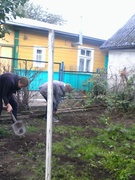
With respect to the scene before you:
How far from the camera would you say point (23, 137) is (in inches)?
231

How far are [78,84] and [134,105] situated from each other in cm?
478

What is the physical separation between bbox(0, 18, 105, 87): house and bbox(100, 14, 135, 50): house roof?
6.87ft

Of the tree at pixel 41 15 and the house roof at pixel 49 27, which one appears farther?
the tree at pixel 41 15

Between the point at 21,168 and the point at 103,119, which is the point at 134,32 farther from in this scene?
the point at 21,168

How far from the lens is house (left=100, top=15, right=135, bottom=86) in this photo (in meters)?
11.3

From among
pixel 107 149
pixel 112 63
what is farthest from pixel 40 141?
pixel 112 63

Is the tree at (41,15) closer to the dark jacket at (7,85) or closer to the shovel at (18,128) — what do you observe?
the dark jacket at (7,85)

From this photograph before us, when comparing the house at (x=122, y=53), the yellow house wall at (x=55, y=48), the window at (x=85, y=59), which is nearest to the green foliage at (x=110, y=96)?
the house at (x=122, y=53)

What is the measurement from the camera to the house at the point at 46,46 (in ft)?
44.7

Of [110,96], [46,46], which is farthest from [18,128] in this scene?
[46,46]

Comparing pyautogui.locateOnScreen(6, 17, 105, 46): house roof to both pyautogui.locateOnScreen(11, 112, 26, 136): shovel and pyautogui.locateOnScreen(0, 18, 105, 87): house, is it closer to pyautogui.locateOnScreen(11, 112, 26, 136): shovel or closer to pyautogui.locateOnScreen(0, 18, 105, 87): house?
pyautogui.locateOnScreen(0, 18, 105, 87): house

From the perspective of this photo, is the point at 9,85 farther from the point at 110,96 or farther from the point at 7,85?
the point at 110,96

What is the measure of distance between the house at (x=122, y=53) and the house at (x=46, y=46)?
Answer: 1.93 meters

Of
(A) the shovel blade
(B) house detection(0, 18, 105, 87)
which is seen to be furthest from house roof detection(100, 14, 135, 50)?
(A) the shovel blade
